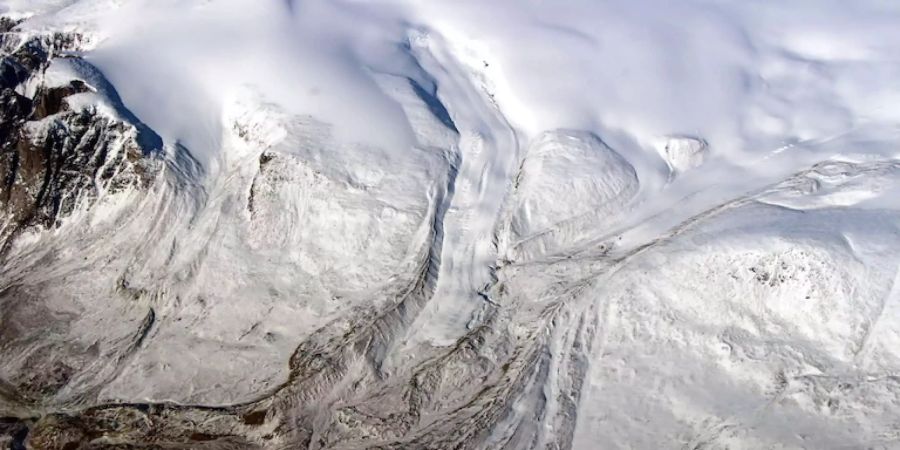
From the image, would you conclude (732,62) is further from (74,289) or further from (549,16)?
(74,289)

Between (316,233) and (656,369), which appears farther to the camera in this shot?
(316,233)

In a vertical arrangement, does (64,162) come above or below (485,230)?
below

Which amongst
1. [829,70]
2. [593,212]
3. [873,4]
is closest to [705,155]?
[593,212]

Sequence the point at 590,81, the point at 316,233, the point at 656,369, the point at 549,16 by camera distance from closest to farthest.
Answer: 1. the point at 656,369
2. the point at 316,233
3. the point at 590,81
4. the point at 549,16

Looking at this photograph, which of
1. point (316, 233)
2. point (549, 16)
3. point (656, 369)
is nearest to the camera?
point (656, 369)

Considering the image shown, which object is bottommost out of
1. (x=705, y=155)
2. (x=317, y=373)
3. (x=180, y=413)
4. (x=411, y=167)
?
(x=180, y=413)

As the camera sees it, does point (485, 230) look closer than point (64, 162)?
Yes

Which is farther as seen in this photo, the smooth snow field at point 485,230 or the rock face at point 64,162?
the rock face at point 64,162

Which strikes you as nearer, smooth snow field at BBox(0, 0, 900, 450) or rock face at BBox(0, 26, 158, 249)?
smooth snow field at BBox(0, 0, 900, 450)
